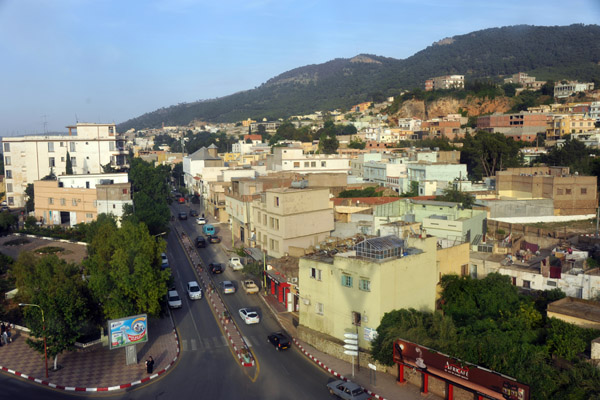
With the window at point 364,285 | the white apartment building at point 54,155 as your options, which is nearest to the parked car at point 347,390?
the window at point 364,285

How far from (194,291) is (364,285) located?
487 inches

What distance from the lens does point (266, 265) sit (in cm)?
2995

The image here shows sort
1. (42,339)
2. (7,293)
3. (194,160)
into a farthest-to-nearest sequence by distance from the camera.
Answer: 1. (194,160)
2. (7,293)
3. (42,339)

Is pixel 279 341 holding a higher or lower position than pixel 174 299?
lower

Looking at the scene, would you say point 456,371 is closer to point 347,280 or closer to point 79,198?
point 347,280

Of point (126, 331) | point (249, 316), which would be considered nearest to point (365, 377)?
point (249, 316)

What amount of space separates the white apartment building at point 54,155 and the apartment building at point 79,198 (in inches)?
601

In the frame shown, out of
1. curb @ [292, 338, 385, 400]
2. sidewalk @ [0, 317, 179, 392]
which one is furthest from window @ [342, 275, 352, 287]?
sidewalk @ [0, 317, 179, 392]

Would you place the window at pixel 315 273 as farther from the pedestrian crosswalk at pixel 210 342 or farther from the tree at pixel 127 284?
the tree at pixel 127 284

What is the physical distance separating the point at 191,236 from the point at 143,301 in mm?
22607

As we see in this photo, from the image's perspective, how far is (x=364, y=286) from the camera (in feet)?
65.4

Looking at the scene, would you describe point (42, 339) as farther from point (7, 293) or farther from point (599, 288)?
point (599, 288)

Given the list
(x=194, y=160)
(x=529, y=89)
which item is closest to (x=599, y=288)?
(x=194, y=160)

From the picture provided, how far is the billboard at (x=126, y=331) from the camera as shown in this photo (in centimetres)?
1953
